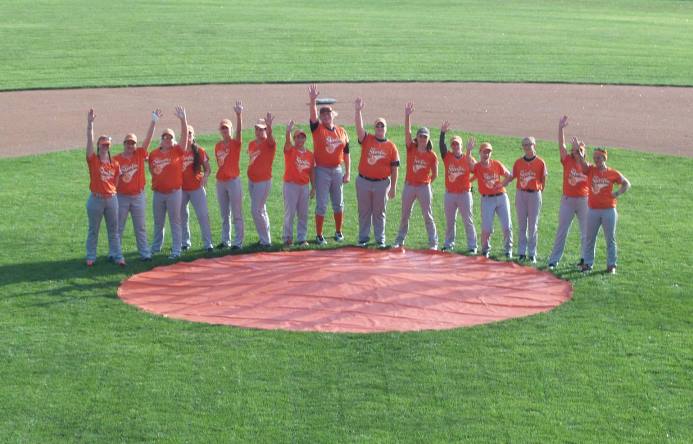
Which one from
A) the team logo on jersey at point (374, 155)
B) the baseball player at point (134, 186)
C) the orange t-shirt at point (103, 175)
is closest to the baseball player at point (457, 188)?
the team logo on jersey at point (374, 155)

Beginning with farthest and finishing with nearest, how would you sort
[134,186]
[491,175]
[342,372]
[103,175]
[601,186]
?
[491,175], [134,186], [103,175], [601,186], [342,372]

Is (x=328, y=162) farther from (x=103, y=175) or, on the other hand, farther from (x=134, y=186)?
(x=103, y=175)

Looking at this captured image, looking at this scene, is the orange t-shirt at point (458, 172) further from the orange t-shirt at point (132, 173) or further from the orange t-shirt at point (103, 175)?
the orange t-shirt at point (103, 175)

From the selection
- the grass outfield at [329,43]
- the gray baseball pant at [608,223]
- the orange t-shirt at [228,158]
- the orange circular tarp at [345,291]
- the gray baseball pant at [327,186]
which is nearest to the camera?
the orange circular tarp at [345,291]

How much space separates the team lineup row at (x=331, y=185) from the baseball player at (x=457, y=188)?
0.02 metres

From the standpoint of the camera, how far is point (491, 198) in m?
17.9

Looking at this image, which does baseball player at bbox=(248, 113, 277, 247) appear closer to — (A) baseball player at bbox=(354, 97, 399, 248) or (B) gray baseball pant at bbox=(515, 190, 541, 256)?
(A) baseball player at bbox=(354, 97, 399, 248)

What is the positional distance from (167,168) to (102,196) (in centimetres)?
107

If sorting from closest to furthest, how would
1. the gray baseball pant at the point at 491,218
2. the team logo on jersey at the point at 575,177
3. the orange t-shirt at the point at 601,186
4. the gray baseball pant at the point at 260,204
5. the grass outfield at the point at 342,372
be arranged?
the grass outfield at the point at 342,372 < the orange t-shirt at the point at 601,186 < the team logo on jersey at the point at 575,177 < the gray baseball pant at the point at 491,218 < the gray baseball pant at the point at 260,204

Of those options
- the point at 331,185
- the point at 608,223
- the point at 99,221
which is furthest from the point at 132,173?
the point at 608,223

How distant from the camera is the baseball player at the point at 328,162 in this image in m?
18.2

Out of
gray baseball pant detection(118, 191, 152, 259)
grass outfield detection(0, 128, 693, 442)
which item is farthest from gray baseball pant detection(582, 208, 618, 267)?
gray baseball pant detection(118, 191, 152, 259)

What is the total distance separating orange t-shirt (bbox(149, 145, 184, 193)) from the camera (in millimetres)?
17469

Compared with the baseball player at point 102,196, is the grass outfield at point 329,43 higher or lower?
higher
